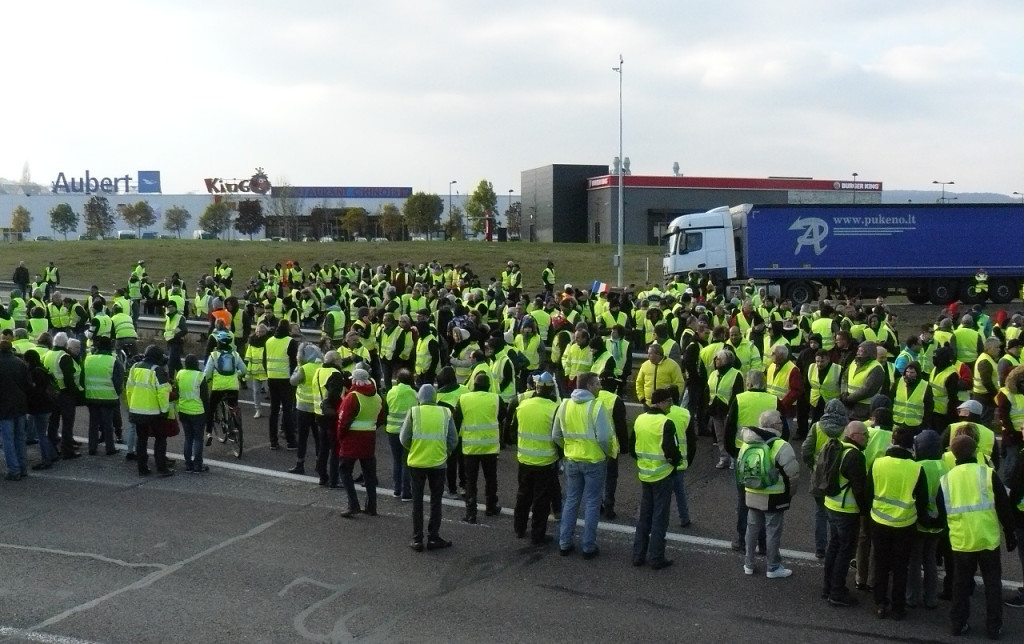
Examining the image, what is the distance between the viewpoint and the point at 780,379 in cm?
1195

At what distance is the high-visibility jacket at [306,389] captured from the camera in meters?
12.0

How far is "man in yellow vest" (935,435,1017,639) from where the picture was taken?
719 cm

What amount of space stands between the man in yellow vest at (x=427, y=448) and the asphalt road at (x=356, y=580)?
0.34 meters

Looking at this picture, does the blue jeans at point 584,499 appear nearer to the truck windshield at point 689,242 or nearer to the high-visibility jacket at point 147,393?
the high-visibility jacket at point 147,393

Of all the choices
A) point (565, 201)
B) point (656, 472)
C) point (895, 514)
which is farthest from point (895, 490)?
point (565, 201)

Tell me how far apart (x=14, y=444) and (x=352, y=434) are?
16.0 feet

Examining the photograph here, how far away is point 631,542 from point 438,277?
68.1 ft

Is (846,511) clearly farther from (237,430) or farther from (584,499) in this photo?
(237,430)

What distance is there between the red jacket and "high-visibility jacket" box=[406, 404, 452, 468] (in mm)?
962

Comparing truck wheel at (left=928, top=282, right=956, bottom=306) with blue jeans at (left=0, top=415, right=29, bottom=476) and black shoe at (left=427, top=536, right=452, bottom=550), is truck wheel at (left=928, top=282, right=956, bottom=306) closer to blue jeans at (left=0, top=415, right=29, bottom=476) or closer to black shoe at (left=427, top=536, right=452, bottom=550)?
black shoe at (left=427, top=536, right=452, bottom=550)

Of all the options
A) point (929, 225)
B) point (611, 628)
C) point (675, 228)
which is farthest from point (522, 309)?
point (929, 225)

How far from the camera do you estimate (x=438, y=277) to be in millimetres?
29766

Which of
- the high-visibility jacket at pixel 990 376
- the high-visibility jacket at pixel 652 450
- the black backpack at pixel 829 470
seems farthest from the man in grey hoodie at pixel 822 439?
the high-visibility jacket at pixel 990 376

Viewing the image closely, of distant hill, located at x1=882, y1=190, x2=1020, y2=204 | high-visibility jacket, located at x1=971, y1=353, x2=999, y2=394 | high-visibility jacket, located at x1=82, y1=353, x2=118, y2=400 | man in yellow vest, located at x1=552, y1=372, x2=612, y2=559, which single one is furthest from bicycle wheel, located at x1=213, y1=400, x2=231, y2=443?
distant hill, located at x1=882, y1=190, x2=1020, y2=204
